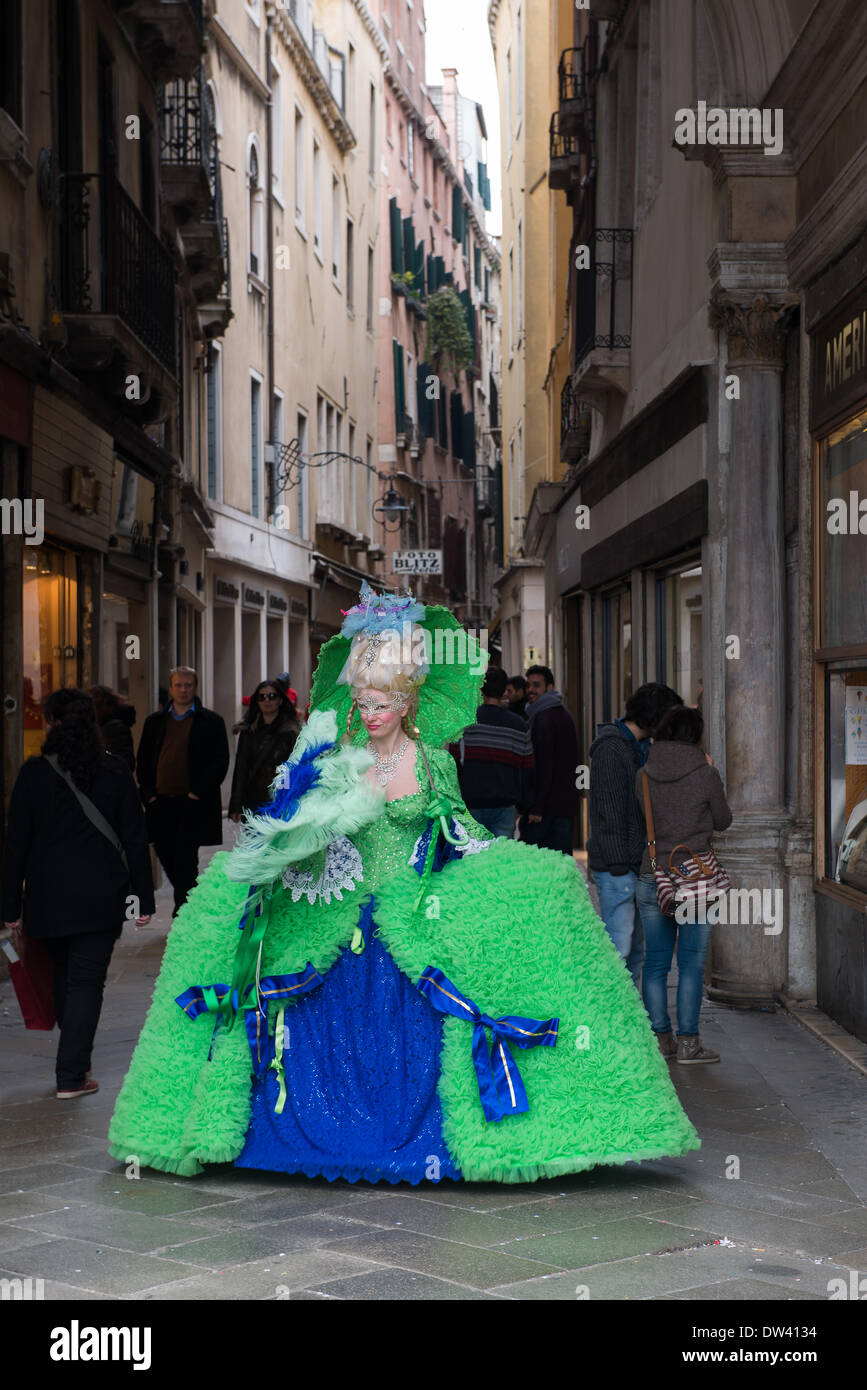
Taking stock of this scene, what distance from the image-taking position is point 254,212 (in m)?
26.0

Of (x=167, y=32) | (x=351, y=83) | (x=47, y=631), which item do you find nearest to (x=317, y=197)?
(x=351, y=83)

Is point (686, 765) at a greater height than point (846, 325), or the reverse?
point (846, 325)

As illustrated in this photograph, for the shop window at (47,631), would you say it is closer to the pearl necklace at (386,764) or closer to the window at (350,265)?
the pearl necklace at (386,764)

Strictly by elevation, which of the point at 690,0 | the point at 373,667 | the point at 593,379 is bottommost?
the point at 373,667

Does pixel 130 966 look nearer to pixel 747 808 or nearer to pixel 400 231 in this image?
pixel 747 808

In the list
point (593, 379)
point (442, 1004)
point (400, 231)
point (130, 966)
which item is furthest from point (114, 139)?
point (400, 231)

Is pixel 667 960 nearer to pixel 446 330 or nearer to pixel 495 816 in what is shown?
pixel 495 816

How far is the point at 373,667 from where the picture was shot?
6.26 meters

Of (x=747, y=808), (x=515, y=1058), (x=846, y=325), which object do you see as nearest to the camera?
(x=515, y=1058)

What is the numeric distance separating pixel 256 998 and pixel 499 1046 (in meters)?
0.83

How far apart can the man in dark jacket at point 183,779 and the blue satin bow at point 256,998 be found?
6.15 metres

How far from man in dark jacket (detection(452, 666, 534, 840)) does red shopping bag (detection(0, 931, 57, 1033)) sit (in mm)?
5056

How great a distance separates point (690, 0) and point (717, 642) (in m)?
4.25

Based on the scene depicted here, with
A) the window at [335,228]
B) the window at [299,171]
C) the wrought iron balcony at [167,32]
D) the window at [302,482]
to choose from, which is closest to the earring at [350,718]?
the wrought iron balcony at [167,32]
